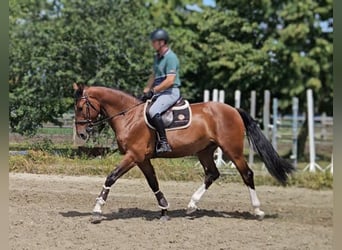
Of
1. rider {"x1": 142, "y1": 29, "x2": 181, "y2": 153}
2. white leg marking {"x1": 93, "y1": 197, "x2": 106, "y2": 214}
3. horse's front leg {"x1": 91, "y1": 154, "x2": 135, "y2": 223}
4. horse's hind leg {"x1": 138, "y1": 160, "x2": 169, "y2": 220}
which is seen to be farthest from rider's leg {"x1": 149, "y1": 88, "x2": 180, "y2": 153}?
white leg marking {"x1": 93, "y1": 197, "x2": 106, "y2": 214}

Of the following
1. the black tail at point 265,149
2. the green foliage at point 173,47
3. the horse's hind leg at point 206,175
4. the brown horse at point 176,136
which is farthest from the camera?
the green foliage at point 173,47

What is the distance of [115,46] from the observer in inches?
293

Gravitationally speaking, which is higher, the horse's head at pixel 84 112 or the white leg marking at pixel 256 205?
the horse's head at pixel 84 112

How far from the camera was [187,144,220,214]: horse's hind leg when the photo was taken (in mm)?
4332

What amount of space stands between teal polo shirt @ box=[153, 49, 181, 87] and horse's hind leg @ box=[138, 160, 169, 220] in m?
0.68

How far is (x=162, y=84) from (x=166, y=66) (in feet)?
0.48

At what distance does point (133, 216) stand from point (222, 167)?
88 cm

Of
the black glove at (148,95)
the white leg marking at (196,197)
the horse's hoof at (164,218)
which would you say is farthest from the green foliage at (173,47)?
the white leg marking at (196,197)

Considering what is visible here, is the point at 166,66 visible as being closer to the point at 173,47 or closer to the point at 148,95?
the point at 148,95

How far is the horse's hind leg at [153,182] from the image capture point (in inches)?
166

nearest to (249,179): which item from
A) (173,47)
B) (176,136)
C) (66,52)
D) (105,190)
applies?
(176,136)

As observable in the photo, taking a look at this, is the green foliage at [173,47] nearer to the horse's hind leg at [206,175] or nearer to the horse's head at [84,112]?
the horse's head at [84,112]

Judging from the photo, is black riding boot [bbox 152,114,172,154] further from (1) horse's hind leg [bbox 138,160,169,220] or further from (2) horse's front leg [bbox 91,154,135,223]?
(2) horse's front leg [bbox 91,154,135,223]

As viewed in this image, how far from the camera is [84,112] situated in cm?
414
